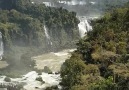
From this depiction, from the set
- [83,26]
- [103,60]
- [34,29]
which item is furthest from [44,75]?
[83,26]

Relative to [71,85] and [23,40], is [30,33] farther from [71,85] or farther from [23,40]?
[71,85]

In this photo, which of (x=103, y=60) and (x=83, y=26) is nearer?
(x=103, y=60)

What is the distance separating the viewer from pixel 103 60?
104 ft

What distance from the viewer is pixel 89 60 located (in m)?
35.0

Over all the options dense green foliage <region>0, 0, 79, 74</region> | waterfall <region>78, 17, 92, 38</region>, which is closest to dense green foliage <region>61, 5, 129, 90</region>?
dense green foliage <region>0, 0, 79, 74</region>

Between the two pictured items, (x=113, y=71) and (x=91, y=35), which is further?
(x=91, y=35)

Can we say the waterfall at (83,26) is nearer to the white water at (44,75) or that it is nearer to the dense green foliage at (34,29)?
the dense green foliage at (34,29)

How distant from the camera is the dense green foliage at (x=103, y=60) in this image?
26.1 metres

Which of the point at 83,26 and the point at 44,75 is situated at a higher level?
the point at 83,26

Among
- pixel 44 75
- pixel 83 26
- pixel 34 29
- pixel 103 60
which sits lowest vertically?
pixel 44 75

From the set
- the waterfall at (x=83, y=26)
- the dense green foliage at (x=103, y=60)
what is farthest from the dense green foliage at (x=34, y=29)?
the dense green foliage at (x=103, y=60)

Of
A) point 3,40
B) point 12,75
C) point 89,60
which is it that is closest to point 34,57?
point 3,40

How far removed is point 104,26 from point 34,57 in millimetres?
27207

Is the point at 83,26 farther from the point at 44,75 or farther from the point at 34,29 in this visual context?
the point at 44,75
